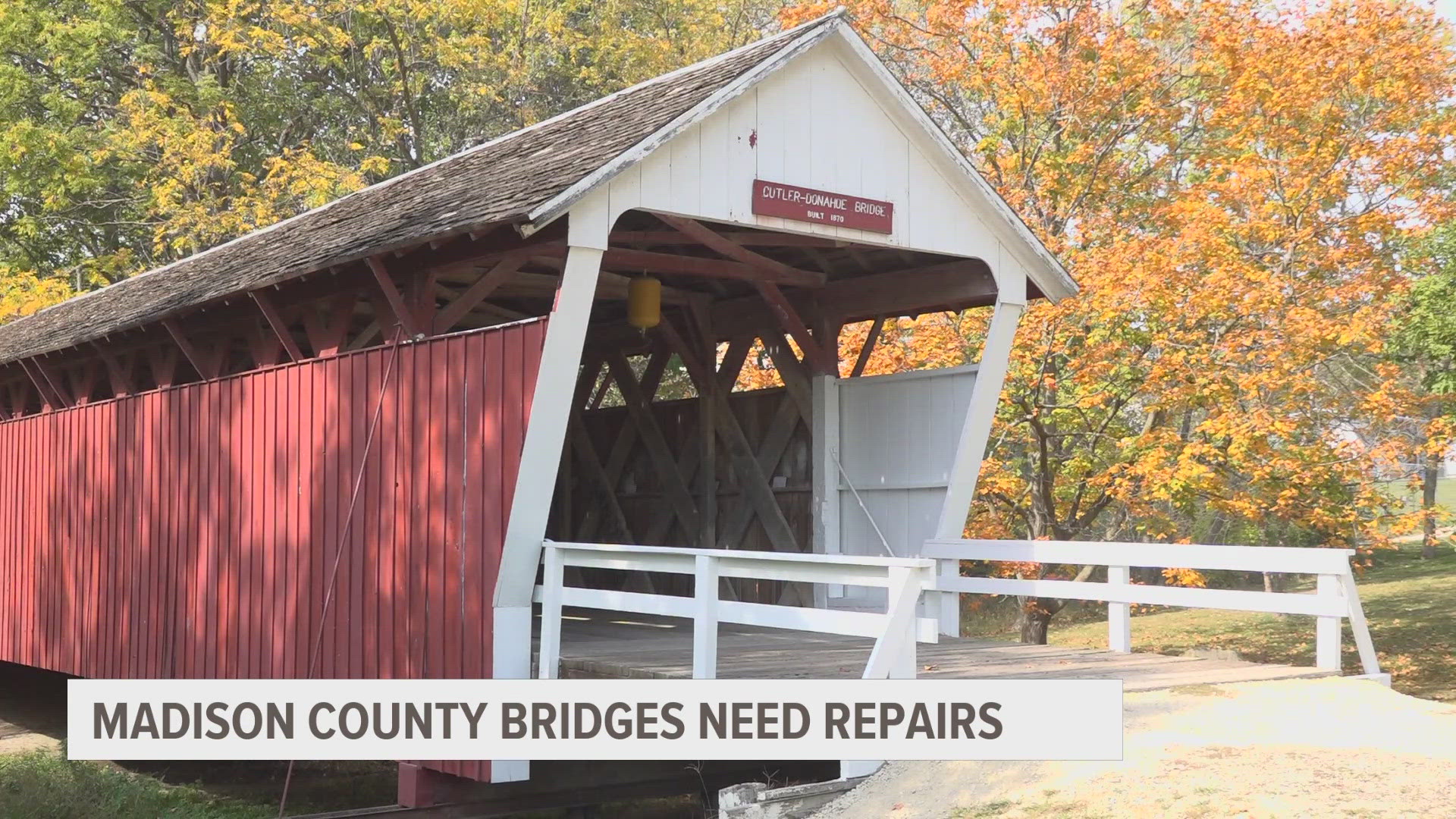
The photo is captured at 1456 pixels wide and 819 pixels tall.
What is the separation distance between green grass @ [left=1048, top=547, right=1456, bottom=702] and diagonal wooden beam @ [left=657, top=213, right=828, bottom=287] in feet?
25.4

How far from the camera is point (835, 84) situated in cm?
904

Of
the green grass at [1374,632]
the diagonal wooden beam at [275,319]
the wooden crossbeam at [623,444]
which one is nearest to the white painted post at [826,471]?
the wooden crossbeam at [623,444]

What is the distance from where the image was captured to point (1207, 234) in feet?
48.3

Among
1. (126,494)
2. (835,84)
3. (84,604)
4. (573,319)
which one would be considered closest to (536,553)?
(573,319)

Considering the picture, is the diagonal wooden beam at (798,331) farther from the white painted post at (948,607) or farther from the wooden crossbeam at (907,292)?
the white painted post at (948,607)

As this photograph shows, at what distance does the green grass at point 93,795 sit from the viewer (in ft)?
33.3

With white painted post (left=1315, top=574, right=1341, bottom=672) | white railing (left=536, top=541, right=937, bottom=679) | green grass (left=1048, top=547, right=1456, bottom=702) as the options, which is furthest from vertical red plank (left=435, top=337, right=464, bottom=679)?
green grass (left=1048, top=547, right=1456, bottom=702)

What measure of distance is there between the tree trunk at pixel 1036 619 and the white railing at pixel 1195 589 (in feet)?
24.6

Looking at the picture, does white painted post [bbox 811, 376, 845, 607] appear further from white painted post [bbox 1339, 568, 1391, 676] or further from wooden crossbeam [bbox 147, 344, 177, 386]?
wooden crossbeam [bbox 147, 344, 177, 386]

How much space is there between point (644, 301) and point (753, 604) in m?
3.92

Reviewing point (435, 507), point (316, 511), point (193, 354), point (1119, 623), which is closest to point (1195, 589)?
point (1119, 623)

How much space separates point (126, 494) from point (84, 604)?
1.39 meters

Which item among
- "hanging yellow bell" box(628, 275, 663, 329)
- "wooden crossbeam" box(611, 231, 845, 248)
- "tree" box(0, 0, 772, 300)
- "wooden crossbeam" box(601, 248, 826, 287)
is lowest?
"hanging yellow bell" box(628, 275, 663, 329)

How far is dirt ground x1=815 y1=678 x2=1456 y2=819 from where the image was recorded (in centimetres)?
547
